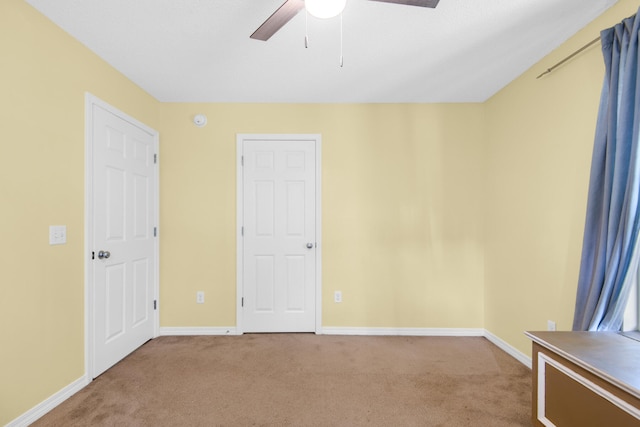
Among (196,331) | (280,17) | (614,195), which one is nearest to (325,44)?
(280,17)

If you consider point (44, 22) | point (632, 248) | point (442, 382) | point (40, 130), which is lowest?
point (442, 382)

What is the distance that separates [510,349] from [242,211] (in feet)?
9.17

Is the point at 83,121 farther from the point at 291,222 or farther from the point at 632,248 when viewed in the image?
the point at 632,248

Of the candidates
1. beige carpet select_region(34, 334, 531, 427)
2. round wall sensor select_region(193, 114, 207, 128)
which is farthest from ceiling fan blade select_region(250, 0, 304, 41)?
beige carpet select_region(34, 334, 531, 427)

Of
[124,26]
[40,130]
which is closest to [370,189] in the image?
[124,26]

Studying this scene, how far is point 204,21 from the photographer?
174 centimetres

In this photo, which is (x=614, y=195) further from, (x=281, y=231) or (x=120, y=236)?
(x=120, y=236)

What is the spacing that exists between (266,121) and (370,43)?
137cm

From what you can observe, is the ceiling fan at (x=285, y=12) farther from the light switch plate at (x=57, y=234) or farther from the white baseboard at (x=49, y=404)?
the white baseboard at (x=49, y=404)

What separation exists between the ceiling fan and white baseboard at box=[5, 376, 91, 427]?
2474 mm

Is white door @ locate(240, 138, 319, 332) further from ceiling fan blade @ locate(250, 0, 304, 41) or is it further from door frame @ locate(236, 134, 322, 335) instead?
ceiling fan blade @ locate(250, 0, 304, 41)

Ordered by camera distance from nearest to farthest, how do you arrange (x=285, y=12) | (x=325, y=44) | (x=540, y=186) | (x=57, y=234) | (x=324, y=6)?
1. (x=324, y=6)
2. (x=285, y=12)
3. (x=57, y=234)
4. (x=325, y=44)
5. (x=540, y=186)

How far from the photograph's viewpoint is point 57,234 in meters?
1.80

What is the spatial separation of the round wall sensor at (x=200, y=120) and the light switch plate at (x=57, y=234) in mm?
1529
